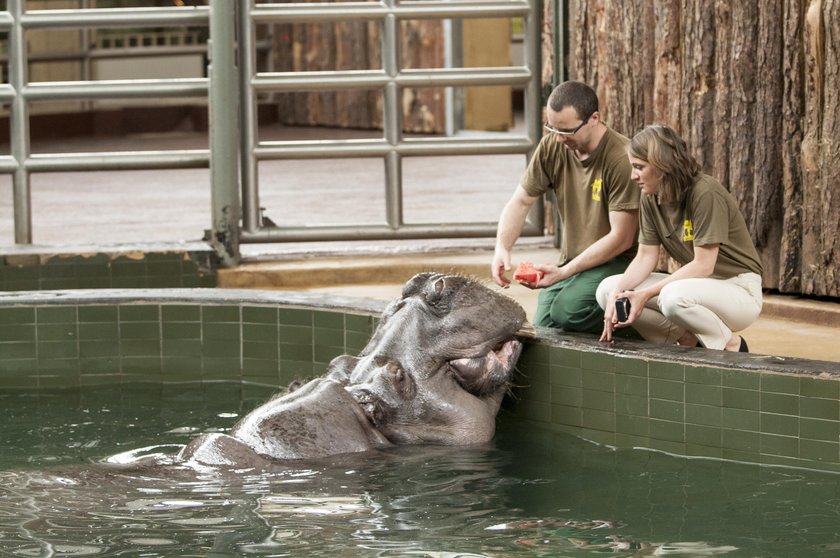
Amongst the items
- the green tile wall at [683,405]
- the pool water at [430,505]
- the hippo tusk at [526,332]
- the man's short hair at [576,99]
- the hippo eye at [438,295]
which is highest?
the man's short hair at [576,99]

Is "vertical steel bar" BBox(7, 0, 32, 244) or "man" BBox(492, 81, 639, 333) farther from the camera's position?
"vertical steel bar" BBox(7, 0, 32, 244)

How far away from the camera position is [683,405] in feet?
15.9

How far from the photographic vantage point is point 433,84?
807cm

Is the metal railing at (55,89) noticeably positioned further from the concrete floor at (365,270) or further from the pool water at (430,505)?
the pool water at (430,505)

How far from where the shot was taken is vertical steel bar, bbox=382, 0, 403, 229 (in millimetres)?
8031

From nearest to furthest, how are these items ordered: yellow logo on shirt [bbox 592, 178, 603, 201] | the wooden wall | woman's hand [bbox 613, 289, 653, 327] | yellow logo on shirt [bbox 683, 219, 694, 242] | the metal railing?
woman's hand [bbox 613, 289, 653, 327] → yellow logo on shirt [bbox 683, 219, 694, 242] → yellow logo on shirt [bbox 592, 178, 603, 201] → the wooden wall → the metal railing

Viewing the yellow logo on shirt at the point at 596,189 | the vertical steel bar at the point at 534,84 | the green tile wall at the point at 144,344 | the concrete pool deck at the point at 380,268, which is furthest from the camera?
the vertical steel bar at the point at 534,84

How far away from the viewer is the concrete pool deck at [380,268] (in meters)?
6.63

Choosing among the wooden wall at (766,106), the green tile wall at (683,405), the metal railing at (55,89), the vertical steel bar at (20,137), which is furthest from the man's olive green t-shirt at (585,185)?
the vertical steel bar at (20,137)

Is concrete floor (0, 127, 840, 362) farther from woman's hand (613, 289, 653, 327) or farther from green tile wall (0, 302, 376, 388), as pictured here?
green tile wall (0, 302, 376, 388)

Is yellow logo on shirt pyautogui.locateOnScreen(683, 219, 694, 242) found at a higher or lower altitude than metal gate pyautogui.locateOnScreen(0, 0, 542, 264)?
lower

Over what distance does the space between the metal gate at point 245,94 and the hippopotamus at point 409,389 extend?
10.6 ft

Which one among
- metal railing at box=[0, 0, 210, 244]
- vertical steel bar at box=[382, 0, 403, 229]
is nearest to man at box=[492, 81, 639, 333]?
vertical steel bar at box=[382, 0, 403, 229]

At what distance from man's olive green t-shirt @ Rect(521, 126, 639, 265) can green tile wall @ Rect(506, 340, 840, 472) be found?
72 cm
